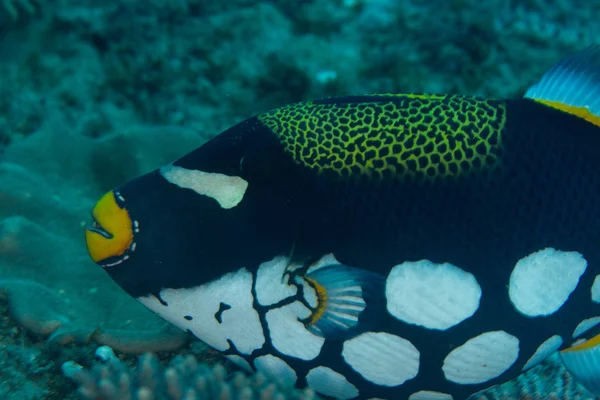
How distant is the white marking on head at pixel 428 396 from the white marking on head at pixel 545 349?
27cm

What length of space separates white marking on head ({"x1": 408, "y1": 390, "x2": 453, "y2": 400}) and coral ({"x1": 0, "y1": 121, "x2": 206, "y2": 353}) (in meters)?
0.88

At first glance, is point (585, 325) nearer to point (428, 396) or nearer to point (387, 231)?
point (428, 396)

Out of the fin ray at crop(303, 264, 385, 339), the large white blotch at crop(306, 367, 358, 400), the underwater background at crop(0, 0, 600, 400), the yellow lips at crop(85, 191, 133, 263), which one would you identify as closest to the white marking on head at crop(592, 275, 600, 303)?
the fin ray at crop(303, 264, 385, 339)

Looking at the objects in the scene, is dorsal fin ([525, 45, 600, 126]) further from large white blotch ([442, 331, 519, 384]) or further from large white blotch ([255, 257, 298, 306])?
large white blotch ([255, 257, 298, 306])

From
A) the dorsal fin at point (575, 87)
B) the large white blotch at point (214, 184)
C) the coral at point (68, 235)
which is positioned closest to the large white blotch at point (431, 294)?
the large white blotch at point (214, 184)

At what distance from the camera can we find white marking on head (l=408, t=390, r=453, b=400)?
170 centimetres

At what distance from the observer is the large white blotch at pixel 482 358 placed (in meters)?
1.59

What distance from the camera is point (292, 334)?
5.32 feet

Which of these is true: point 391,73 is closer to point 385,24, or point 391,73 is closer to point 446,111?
point 385,24

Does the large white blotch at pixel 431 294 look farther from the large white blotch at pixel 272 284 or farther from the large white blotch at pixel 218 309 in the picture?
the large white blotch at pixel 218 309

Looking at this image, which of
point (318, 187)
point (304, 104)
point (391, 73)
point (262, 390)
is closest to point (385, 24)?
point (391, 73)

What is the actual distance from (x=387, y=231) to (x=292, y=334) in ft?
1.48

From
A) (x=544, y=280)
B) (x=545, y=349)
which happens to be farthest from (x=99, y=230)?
(x=545, y=349)

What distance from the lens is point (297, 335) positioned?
1619 mm
